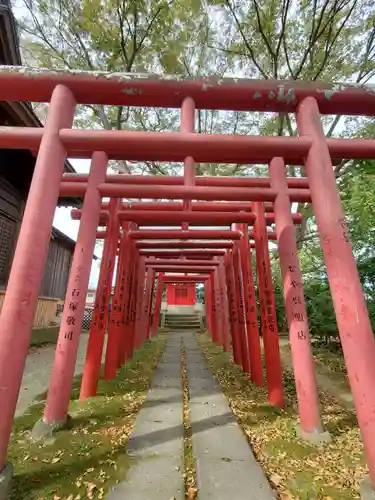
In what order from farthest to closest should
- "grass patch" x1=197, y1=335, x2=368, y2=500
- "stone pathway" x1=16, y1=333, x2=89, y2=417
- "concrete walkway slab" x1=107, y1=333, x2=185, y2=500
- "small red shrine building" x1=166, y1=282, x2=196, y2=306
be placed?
"small red shrine building" x1=166, y1=282, x2=196, y2=306 → "stone pathway" x1=16, y1=333, x2=89, y2=417 → "grass patch" x1=197, y1=335, x2=368, y2=500 → "concrete walkway slab" x1=107, y1=333, x2=185, y2=500

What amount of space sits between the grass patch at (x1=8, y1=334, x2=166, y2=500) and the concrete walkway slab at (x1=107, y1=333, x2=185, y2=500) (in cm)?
11

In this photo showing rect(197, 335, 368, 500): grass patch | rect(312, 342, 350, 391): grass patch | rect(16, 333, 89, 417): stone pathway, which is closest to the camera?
rect(197, 335, 368, 500): grass patch

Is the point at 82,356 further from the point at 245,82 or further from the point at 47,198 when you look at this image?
the point at 245,82

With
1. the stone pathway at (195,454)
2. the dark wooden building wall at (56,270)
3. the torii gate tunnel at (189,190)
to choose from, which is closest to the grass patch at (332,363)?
the torii gate tunnel at (189,190)

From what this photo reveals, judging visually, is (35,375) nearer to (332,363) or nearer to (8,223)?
(8,223)

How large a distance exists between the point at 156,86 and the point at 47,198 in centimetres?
151

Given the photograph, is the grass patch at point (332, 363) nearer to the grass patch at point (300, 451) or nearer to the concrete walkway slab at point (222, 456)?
the grass patch at point (300, 451)

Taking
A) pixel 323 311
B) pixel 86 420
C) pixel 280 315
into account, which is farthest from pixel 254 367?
pixel 280 315

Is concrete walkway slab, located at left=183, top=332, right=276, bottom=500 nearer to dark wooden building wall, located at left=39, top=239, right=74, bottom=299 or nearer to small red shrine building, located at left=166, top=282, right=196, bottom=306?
dark wooden building wall, located at left=39, top=239, right=74, bottom=299

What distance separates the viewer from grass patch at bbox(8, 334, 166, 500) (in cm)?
233

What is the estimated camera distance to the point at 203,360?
8648 mm

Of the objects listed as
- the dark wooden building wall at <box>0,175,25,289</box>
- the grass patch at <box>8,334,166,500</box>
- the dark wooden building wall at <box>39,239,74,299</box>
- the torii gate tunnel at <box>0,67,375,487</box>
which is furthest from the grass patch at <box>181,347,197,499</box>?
the dark wooden building wall at <box>39,239,74,299</box>

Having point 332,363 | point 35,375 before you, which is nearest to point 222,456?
point 35,375

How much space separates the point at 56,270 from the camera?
12695 millimetres
